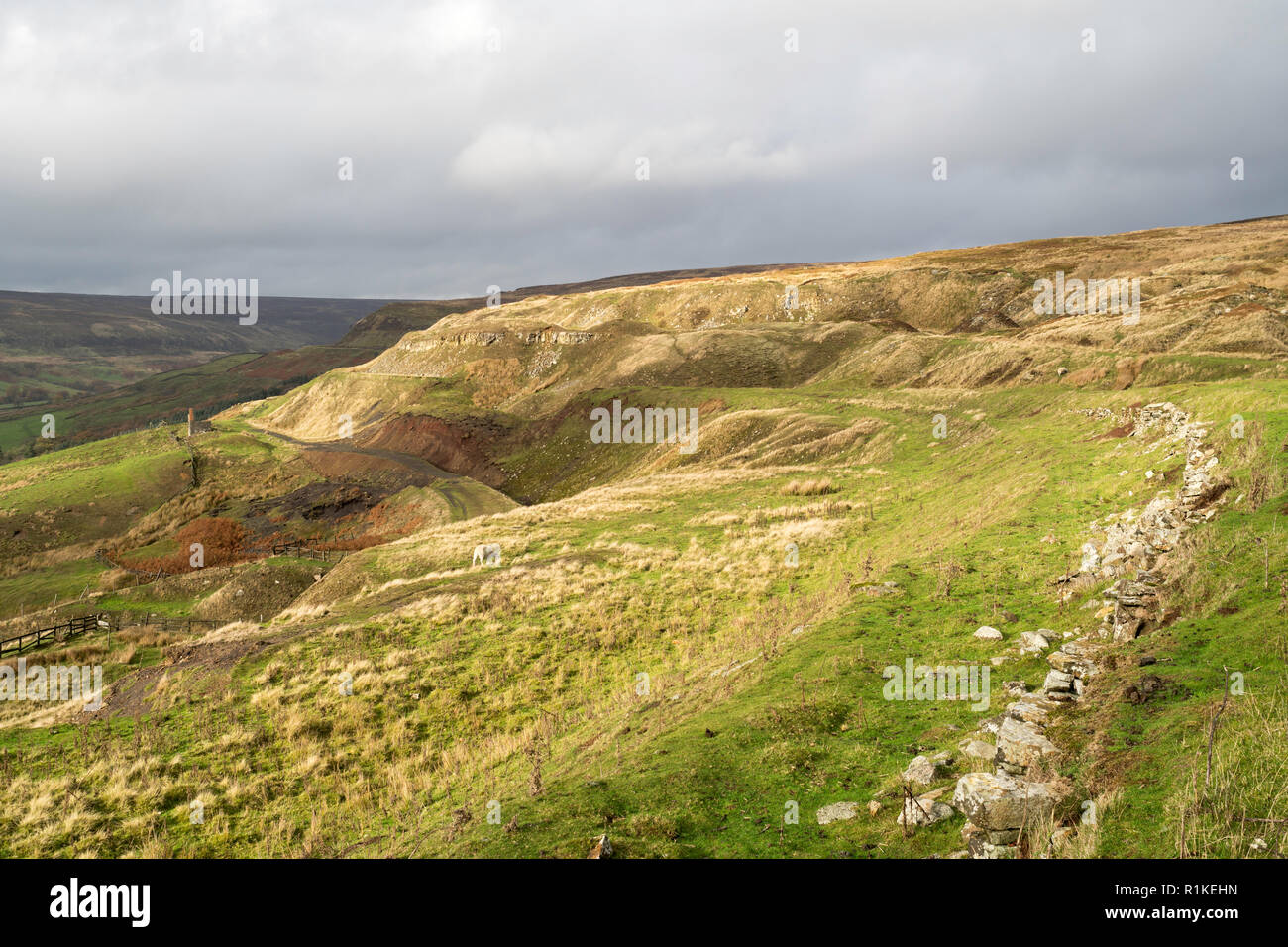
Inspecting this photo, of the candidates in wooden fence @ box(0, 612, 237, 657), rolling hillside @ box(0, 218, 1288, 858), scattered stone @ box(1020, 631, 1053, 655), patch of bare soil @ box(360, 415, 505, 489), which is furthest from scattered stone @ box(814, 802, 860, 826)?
patch of bare soil @ box(360, 415, 505, 489)

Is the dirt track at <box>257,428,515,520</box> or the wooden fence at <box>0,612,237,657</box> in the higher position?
the dirt track at <box>257,428,515,520</box>

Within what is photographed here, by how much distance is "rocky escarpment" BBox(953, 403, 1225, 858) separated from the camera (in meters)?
7.49

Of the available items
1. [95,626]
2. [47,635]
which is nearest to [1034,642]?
[95,626]

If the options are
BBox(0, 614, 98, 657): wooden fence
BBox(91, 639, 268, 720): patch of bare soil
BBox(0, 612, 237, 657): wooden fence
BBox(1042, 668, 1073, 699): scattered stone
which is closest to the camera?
BBox(1042, 668, 1073, 699): scattered stone

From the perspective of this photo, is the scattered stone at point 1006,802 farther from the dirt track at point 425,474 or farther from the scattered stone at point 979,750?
the dirt track at point 425,474

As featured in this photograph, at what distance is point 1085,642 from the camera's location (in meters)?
12.5

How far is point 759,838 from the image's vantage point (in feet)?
30.1

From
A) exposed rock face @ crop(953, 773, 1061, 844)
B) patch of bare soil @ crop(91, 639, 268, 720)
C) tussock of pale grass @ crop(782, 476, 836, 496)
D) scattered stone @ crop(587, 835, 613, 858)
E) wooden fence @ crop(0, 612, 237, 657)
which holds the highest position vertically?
tussock of pale grass @ crop(782, 476, 836, 496)

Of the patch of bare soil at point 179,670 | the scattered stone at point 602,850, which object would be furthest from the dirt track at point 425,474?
the scattered stone at point 602,850

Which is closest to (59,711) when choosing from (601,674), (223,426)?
(601,674)

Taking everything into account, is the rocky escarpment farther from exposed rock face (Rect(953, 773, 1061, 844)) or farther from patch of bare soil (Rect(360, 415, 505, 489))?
patch of bare soil (Rect(360, 415, 505, 489))
